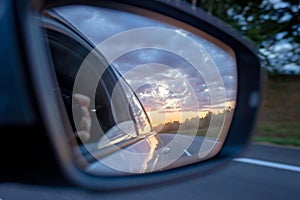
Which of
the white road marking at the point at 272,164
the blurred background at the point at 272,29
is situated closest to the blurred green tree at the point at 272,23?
the blurred background at the point at 272,29

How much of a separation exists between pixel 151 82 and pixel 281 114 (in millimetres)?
9813

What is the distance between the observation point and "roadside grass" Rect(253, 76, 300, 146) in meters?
8.09

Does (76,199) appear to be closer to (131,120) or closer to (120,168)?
(131,120)

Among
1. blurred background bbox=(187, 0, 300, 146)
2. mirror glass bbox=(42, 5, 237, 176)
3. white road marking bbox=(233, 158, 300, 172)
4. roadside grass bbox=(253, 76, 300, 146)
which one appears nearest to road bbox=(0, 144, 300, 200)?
white road marking bbox=(233, 158, 300, 172)

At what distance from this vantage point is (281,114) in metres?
10.9

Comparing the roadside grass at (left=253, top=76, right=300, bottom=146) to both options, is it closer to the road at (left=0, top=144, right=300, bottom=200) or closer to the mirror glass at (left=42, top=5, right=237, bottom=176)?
the road at (left=0, top=144, right=300, bottom=200)

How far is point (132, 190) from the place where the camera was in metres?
1.10

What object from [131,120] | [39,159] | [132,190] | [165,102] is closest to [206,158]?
[165,102]

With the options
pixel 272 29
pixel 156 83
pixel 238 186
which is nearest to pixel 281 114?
pixel 272 29

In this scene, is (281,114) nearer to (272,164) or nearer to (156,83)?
(272,164)

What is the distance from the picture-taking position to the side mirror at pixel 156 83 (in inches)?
53.9

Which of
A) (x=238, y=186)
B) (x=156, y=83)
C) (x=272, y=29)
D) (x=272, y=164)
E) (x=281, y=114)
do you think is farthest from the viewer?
(x=272, y=29)

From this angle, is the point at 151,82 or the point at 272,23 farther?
the point at 272,23

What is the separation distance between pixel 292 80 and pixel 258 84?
1277cm
